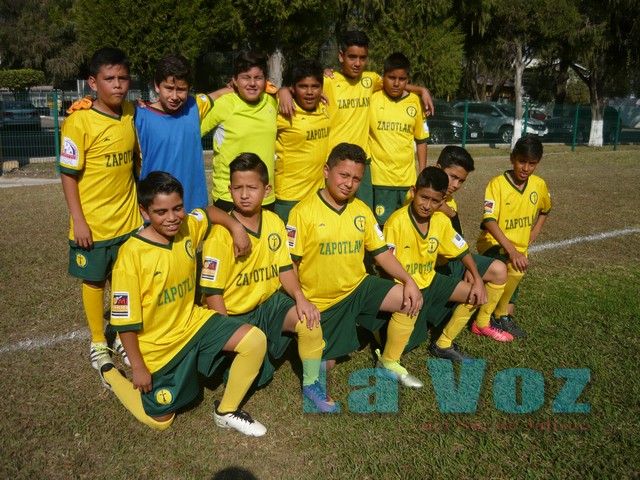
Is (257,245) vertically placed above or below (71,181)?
below

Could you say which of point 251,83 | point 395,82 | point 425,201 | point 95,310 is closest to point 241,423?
point 95,310

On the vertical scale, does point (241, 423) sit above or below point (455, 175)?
A: below

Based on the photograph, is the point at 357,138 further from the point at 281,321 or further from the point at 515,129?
the point at 515,129

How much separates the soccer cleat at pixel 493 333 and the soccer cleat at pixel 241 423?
2.00 metres

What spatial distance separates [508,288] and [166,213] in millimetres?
2743

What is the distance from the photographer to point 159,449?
293 centimetres

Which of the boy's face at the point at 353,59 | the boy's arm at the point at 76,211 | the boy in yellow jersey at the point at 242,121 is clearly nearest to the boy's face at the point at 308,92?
the boy in yellow jersey at the point at 242,121

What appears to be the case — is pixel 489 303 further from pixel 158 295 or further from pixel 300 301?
pixel 158 295

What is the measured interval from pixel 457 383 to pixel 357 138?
228 cm

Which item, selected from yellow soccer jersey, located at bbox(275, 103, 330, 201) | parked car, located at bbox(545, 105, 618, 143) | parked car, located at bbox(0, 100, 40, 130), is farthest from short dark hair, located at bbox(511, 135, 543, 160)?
parked car, located at bbox(545, 105, 618, 143)

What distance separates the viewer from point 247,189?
3.36 m

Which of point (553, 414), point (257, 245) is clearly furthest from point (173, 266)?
point (553, 414)

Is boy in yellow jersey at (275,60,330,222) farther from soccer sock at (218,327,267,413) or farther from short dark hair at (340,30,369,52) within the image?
soccer sock at (218,327,267,413)

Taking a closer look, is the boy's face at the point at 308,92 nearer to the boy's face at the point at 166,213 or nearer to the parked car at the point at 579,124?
the boy's face at the point at 166,213
